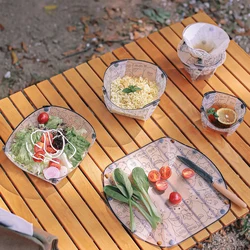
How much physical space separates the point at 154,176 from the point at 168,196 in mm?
132

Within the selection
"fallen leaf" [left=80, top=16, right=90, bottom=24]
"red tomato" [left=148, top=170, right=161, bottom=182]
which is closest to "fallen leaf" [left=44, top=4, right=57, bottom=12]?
"fallen leaf" [left=80, top=16, right=90, bottom=24]

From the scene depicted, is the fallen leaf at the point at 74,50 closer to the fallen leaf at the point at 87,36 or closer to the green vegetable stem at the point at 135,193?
the fallen leaf at the point at 87,36

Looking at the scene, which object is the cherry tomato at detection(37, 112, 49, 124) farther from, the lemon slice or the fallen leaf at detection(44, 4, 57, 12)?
the fallen leaf at detection(44, 4, 57, 12)

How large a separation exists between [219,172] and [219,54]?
2.63 ft

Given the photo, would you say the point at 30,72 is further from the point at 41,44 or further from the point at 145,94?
the point at 145,94

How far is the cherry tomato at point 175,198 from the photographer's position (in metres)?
2.92

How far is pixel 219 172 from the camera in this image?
3041mm

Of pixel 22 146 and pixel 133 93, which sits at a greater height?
pixel 133 93

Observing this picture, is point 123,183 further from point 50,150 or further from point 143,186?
point 50,150

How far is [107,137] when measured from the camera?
3.18 m

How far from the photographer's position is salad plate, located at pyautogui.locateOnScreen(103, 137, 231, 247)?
112 inches

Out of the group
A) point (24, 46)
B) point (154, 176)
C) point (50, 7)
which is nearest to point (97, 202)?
point (154, 176)

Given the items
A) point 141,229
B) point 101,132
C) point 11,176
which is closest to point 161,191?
point 141,229

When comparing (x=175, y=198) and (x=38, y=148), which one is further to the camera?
(x=38, y=148)
